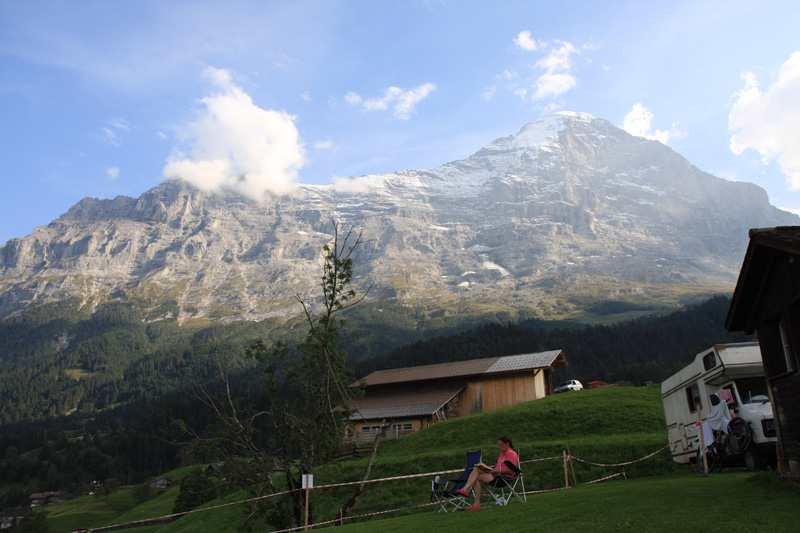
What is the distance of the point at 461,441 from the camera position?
107ft

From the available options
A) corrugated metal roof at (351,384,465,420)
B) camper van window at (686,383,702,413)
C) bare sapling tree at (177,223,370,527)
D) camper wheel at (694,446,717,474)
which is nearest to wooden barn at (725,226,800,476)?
camper wheel at (694,446,717,474)

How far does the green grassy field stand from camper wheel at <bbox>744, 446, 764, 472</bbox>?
468mm

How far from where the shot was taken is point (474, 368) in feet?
161

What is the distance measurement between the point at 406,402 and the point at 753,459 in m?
36.2

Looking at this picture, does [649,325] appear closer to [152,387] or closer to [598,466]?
[598,466]

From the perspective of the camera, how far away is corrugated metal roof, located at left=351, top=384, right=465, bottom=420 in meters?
45.2

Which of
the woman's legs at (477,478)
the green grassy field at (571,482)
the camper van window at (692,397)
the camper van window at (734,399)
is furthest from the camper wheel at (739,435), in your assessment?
the woman's legs at (477,478)

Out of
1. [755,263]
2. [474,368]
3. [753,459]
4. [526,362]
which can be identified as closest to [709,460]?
[753,459]

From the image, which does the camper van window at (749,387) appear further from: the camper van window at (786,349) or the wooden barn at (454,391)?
the wooden barn at (454,391)

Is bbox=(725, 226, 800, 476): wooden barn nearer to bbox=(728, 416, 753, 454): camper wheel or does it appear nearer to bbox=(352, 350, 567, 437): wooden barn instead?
bbox=(728, 416, 753, 454): camper wheel

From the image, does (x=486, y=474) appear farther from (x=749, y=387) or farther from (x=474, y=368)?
(x=474, y=368)

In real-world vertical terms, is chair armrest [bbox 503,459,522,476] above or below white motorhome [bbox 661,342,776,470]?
below

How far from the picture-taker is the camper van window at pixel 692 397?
16250 millimetres

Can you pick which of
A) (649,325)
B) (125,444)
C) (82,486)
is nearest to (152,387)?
(125,444)
